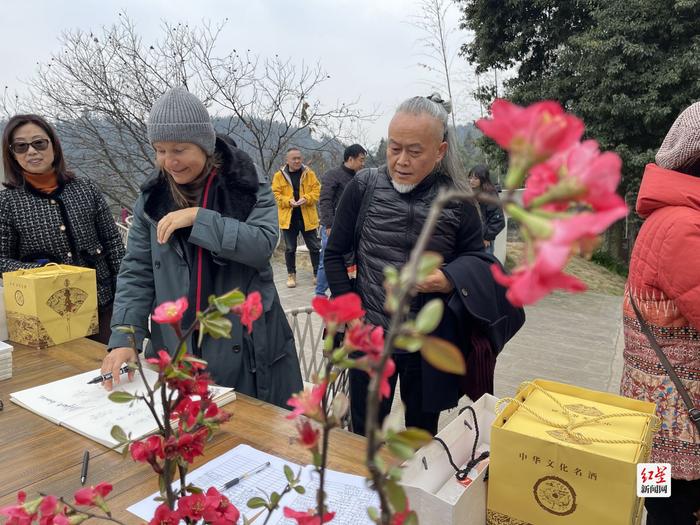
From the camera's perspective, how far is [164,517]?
57cm

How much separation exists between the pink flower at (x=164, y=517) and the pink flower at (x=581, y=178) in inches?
19.9

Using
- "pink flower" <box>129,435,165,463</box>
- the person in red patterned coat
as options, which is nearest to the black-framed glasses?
"pink flower" <box>129,435,165,463</box>

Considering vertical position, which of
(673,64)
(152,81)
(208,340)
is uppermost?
(673,64)

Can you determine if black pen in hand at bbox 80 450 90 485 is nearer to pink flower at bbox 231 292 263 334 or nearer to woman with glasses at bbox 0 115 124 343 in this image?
pink flower at bbox 231 292 263 334

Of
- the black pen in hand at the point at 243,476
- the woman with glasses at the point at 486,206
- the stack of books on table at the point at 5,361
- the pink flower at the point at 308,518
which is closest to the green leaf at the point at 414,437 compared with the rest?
the pink flower at the point at 308,518

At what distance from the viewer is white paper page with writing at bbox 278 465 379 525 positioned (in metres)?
1.00

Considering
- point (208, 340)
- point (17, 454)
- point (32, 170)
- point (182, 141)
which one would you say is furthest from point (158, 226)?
point (32, 170)

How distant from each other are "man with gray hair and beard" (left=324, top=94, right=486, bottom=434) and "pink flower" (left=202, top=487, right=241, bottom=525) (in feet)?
3.56

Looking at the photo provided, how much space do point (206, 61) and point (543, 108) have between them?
878 centimetres

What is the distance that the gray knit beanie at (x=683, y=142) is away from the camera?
1.43 meters

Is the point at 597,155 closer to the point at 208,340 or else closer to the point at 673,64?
the point at 208,340

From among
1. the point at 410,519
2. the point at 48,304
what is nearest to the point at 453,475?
the point at 410,519

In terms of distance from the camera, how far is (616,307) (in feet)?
21.3

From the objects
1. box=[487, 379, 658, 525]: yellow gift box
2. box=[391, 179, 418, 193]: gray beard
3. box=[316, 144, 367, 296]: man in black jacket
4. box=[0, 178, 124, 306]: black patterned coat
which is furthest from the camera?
box=[316, 144, 367, 296]: man in black jacket
